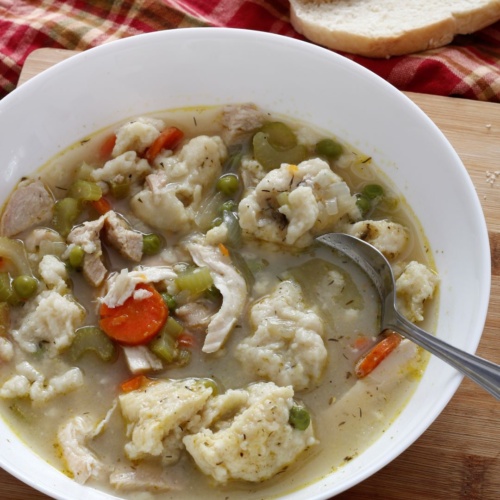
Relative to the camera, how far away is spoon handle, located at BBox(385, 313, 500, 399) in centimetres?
277

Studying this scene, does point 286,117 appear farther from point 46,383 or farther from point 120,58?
point 46,383

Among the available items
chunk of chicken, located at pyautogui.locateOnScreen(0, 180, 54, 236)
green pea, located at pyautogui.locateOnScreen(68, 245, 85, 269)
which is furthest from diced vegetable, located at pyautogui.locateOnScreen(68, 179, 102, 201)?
green pea, located at pyautogui.locateOnScreen(68, 245, 85, 269)

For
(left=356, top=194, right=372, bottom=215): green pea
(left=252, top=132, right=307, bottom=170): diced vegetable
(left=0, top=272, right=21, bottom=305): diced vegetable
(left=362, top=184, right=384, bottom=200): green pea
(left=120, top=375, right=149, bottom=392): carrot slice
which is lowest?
(left=120, top=375, right=149, bottom=392): carrot slice

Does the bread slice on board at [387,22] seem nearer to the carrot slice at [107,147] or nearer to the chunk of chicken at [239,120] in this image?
the chunk of chicken at [239,120]

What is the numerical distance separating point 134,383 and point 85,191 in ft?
3.64

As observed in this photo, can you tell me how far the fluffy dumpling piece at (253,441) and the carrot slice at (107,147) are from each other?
5.38 feet

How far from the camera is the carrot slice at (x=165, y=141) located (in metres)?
3.98

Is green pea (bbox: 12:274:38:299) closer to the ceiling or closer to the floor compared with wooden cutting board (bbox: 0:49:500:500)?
closer to the ceiling

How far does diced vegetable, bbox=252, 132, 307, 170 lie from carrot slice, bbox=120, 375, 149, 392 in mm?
1337

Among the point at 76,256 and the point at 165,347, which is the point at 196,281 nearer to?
the point at 165,347

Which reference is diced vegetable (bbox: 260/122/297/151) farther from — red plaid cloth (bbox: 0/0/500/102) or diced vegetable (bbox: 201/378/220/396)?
diced vegetable (bbox: 201/378/220/396)

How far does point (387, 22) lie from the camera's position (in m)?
4.70

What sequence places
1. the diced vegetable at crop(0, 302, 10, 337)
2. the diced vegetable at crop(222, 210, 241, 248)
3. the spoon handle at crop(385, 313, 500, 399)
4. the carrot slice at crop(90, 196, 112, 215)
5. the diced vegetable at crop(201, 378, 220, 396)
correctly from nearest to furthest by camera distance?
1. the spoon handle at crop(385, 313, 500, 399)
2. the diced vegetable at crop(201, 378, 220, 396)
3. the diced vegetable at crop(0, 302, 10, 337)
4. the diced vegetable at crop(222, 210, 241, 248)
5. the carrot slice at crop(90, 196, 112, 215)

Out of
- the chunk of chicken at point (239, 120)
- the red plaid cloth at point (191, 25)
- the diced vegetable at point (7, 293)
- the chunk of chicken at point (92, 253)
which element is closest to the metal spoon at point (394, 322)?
the chunk of chicken at point (239, 120)
